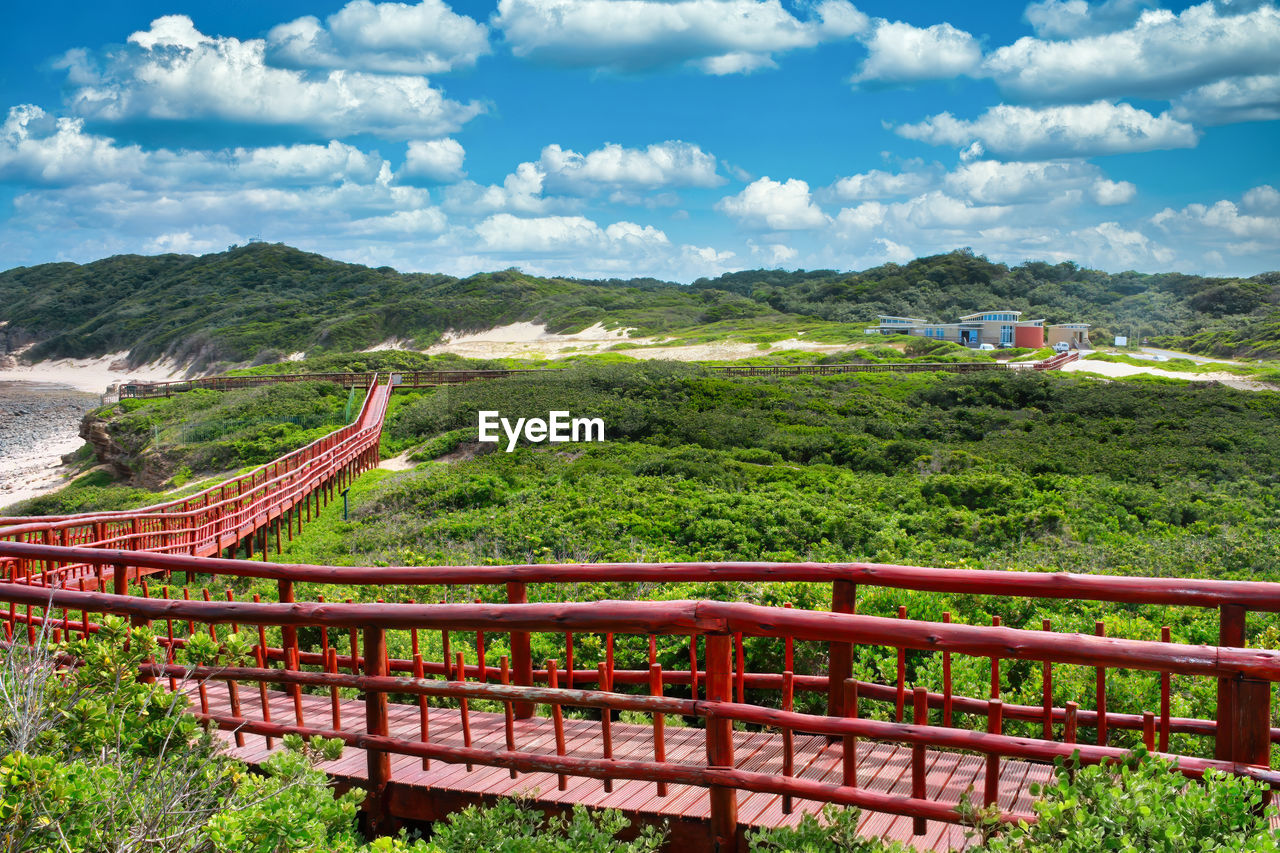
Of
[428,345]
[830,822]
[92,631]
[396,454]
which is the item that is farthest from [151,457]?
[428,345]

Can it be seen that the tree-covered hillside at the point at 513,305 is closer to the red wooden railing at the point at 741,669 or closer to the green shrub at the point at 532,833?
the red wooden railing at the point at 741,669

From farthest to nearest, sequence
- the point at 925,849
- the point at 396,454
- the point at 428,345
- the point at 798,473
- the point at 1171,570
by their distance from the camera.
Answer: the point at 428,345 < the point at 396,454 < the point at 798,473 < the point at 1171,570 < the point at 925,849

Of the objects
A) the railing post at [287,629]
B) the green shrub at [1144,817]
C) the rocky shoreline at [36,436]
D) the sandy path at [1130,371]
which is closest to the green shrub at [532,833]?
the green shrub at [1144,817]

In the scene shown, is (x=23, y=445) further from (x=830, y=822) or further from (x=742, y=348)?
(x=830, y=822)

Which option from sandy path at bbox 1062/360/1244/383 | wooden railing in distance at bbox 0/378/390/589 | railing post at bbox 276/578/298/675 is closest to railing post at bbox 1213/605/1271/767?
railing post at bbox 276/578/298/675

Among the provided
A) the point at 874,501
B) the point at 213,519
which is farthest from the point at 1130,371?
the point at 213,519
